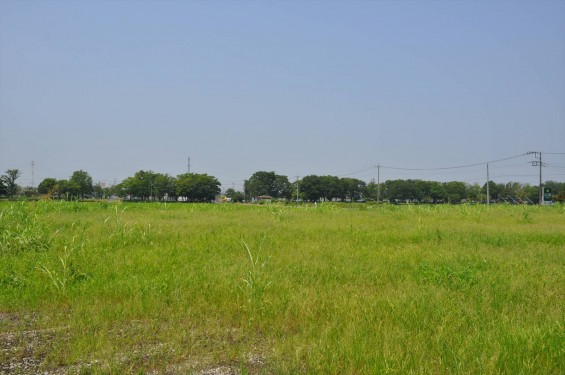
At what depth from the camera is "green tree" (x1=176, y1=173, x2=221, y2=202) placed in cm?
9012

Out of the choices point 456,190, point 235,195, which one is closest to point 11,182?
point 235,195

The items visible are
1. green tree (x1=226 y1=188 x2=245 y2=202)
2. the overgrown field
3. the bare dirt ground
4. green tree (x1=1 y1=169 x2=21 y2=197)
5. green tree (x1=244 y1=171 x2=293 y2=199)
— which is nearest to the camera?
the bare dirt ground

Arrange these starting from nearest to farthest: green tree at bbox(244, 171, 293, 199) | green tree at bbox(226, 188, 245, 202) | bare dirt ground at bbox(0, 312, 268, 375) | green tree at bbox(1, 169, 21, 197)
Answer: bare dirt ground at bbox(0, 312, 268, 375), green tree at bbox(1, 169, 21, 197), green tree at bbox(226, 188, 245, 202), green tree at bbox(244, 171, 293, 199)

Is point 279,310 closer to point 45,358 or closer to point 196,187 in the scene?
point 45,358

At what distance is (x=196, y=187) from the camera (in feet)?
297

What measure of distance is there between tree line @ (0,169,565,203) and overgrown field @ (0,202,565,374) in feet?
279

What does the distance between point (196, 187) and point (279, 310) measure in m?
88.0

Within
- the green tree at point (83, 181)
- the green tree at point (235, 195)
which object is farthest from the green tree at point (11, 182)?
the green tree at point (235, 195)

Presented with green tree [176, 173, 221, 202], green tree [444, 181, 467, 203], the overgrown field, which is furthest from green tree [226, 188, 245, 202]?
the overgrown field

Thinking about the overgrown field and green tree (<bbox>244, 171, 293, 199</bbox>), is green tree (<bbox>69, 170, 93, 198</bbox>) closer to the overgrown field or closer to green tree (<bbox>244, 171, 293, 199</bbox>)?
green tree (<bbox>244, 171, 293, 199</bbox>)

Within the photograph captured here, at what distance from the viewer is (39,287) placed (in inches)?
216

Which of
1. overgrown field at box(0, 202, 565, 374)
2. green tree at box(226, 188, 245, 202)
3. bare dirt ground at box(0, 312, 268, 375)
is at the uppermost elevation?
green tree at box(226, 188, 245, 202)

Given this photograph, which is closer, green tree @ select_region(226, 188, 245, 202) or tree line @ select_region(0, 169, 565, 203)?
tree line @ select_region(0, 169, 565, 203)

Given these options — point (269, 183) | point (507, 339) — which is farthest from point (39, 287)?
point (269, 183)
